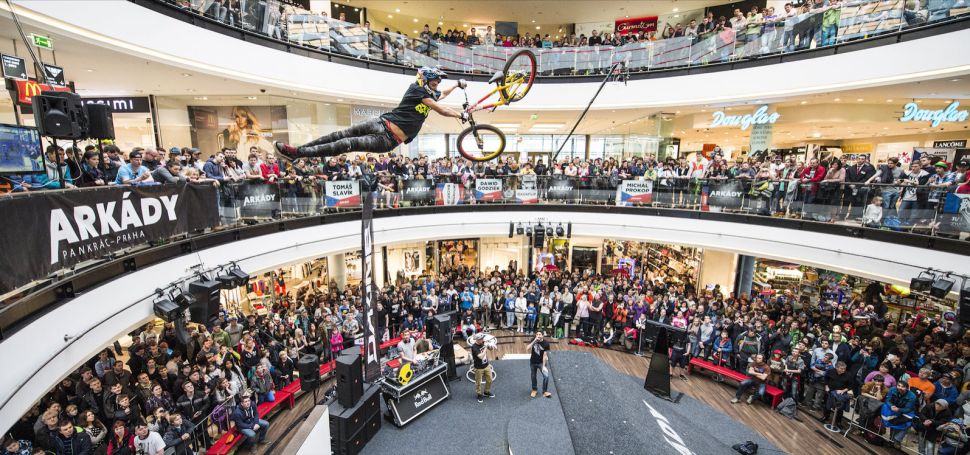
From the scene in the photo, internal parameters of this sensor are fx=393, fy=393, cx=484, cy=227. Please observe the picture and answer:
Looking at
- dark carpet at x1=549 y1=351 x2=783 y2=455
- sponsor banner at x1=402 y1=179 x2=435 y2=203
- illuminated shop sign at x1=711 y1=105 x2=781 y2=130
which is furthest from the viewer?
sponsor banner at x1=402 y1=179 x2=435 y2=203

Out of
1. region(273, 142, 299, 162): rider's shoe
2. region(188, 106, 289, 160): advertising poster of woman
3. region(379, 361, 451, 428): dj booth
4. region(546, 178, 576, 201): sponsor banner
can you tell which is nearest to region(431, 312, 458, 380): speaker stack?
region(379, 361, 451, 428): dj booth

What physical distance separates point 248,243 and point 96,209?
3.62m

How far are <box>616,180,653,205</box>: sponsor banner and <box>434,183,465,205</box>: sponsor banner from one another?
5253 millimetres

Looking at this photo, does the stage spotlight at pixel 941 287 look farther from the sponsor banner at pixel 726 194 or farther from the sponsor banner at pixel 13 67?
the sponsor banner at pixel 13 67

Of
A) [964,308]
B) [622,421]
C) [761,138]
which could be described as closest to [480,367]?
[622,421]

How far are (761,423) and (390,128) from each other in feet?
30.8

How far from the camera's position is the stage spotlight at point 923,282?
24.4ft

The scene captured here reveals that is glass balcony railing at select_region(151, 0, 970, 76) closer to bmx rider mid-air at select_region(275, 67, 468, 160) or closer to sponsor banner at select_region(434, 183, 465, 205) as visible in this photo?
sponsor banner at select_region(434, 183, 465, 205)

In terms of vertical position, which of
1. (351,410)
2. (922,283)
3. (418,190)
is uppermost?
(418,190)

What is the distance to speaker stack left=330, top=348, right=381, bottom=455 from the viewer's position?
6918 millimetres

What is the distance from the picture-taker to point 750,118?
12.1 meters

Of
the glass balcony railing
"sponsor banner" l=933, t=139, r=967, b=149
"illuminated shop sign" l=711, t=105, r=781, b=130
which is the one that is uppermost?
the glass balcony railing

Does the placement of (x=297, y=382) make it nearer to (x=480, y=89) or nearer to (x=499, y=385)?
(x=499, y=385)

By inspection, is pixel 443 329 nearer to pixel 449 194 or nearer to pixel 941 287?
pixel 449 194
